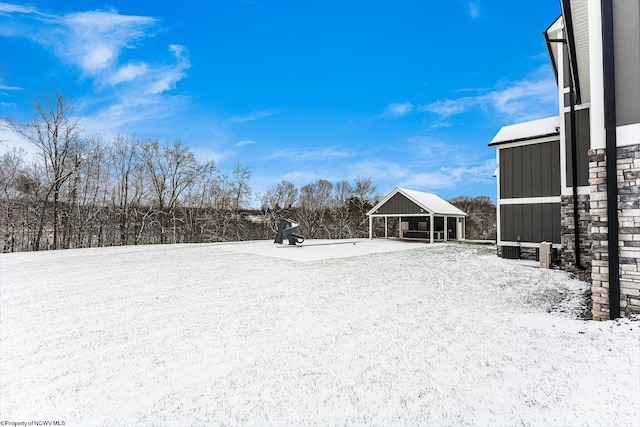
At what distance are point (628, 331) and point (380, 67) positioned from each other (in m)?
24.5

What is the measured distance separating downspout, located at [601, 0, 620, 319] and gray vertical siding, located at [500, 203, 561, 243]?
258 inches

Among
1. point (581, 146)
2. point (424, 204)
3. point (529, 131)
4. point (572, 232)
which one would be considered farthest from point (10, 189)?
point (581, 146)

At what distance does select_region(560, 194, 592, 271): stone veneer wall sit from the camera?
8.48 meters

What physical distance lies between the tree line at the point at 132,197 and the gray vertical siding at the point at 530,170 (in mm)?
18350

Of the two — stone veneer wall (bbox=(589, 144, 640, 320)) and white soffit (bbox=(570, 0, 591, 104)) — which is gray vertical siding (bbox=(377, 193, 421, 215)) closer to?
white soffit (bbox=(570, 0, 591, 104))

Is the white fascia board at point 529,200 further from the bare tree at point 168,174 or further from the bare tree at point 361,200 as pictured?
the bare tree at point 168,174

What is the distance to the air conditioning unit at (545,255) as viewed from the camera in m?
9.06

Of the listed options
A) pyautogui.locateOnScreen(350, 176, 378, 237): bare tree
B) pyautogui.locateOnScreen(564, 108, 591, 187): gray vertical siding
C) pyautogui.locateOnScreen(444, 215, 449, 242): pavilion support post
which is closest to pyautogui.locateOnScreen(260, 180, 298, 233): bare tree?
pyautogui.locateOnScreen(350, 176, 378, 237): bare tree

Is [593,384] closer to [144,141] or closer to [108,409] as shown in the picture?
[108,409]

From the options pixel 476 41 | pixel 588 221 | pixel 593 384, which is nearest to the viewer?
pixel 593 384

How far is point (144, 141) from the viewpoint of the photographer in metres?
24.0

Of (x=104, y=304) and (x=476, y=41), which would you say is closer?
(x=104, y=304)

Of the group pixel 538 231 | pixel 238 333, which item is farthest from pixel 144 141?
pixel 538 231

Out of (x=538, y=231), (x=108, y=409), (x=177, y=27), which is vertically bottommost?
(x=108, y=409)
